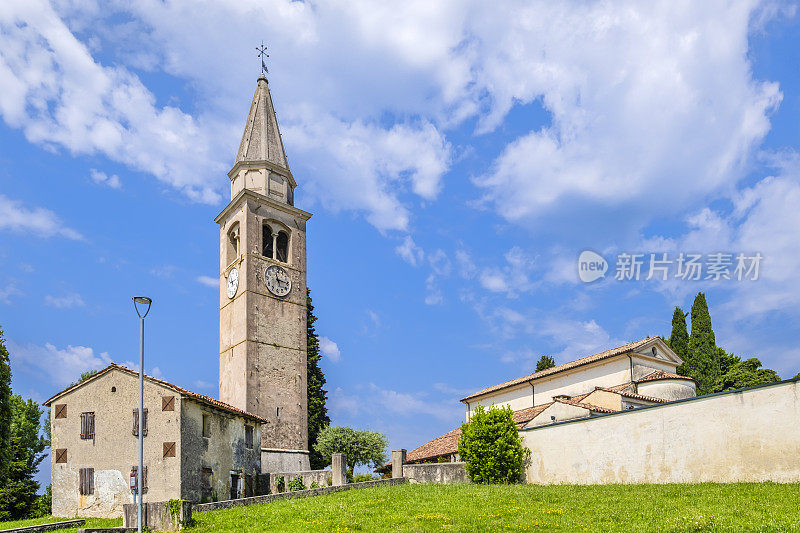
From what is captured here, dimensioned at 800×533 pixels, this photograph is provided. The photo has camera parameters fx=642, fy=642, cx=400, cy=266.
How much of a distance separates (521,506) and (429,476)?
14.6m

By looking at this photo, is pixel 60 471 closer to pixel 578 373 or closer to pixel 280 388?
pixel 280 388

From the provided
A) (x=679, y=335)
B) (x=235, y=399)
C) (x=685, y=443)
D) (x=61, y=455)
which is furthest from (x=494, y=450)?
(x=679, y=335)

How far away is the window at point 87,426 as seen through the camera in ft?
106

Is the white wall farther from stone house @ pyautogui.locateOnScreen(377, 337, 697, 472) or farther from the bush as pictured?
the bush

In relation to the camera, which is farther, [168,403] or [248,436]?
[248,436]

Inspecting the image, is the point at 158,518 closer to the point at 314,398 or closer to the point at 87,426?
the point at 87,426

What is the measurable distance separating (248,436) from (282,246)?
61.7ft

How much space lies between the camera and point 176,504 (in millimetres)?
22281

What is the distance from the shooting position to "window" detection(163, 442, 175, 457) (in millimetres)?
30625

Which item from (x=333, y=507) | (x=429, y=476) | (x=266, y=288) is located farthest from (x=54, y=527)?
(x=266, y=288)

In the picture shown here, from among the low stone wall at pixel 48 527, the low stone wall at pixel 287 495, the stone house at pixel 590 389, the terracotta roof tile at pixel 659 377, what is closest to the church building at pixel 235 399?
the low stone wall at pixel 48 527

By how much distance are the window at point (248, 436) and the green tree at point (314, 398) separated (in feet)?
42.7

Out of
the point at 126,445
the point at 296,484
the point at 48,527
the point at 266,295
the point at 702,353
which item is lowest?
the point at 296,484

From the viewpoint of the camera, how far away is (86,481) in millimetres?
31562
